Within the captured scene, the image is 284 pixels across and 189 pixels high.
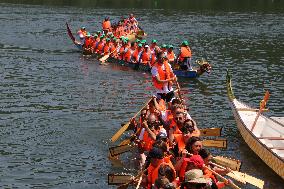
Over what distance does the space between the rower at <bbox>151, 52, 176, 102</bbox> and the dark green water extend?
2.80m

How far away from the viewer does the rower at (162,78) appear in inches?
787

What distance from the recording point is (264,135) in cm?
1934

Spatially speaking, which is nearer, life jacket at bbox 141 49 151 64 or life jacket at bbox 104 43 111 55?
life jacket at bbox 141 49 151 64

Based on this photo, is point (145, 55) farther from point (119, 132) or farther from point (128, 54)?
point (119, 132)

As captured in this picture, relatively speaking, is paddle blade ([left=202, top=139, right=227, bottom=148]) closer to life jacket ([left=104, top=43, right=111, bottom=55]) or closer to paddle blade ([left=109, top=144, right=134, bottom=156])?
paddle blade ([left=109, top=144, right=134, bottom=156])

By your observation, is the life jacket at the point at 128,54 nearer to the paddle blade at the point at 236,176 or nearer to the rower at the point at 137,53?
the rower at the point at 137,53

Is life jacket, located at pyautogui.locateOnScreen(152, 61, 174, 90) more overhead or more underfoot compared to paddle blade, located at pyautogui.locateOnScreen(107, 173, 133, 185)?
more overhead

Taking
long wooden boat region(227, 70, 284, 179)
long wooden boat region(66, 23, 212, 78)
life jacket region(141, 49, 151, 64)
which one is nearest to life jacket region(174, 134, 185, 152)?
long wooden boat region(227, 70, 284, 179)

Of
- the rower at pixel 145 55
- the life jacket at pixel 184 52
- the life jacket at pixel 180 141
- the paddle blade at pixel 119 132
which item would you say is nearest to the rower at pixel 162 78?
the paddle blade at pixel 119 132

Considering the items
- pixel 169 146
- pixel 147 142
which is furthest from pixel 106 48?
pixel 169 146

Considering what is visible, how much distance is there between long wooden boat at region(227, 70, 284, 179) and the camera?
53.1 feet

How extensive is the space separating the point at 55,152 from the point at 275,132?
8.20 m

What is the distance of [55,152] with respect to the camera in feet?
61.9

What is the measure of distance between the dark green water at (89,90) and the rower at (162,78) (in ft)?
9.19
